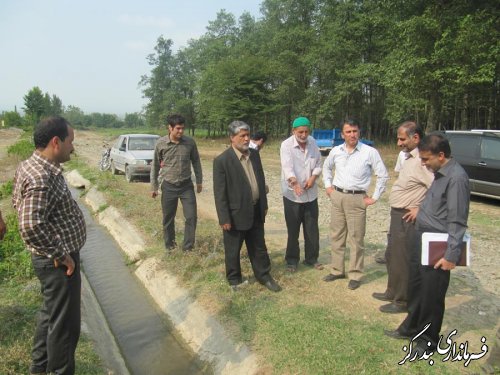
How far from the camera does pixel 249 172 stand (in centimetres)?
473

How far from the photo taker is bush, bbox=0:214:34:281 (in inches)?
216

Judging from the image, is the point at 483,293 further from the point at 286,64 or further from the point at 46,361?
the point at 286,64

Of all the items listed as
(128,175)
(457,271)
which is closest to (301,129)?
(457,271)

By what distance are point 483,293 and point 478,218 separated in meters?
4.63

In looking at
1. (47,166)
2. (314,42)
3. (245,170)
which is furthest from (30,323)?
(314,42)

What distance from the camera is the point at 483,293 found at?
4918 mm

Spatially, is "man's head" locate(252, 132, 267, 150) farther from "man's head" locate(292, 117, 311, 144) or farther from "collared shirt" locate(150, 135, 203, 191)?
"man's head" locate(292, 117, 311, 144)

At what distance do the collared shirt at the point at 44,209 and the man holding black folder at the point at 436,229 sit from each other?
2.81 meters

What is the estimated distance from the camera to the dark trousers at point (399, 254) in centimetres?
423

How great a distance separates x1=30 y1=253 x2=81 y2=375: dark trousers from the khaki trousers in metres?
3.02

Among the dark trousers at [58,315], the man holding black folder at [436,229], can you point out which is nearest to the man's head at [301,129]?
the man holding black folder at [436,229]

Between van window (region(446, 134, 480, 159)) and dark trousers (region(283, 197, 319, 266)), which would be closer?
dark trousers (region(283, 197, 319, 266))

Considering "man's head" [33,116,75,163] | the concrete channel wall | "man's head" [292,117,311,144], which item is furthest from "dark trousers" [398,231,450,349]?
"man's head" [33,116,75,163]

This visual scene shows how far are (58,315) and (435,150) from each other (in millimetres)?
3173
